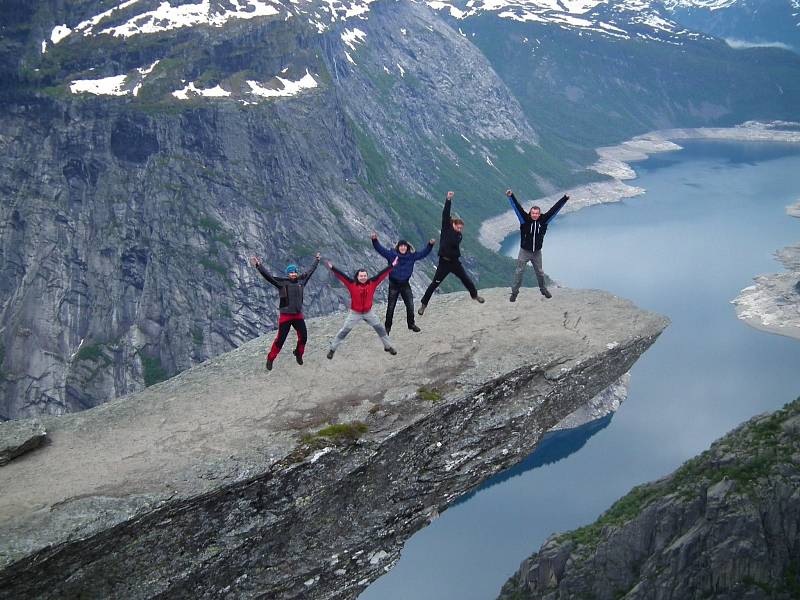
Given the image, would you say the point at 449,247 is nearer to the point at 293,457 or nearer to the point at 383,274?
the point at 383,274

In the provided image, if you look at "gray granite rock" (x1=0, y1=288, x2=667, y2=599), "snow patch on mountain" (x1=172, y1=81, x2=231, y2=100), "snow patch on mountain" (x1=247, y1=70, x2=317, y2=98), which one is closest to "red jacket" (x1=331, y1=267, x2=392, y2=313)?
"gray granite rock" (x1=0, y1=288, x2=667, y2=599)

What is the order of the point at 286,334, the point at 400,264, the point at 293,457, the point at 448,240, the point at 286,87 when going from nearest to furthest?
the point at 293,457, the point at 286,334, the point at 400,264, the point at 448,240, the point at 286,87

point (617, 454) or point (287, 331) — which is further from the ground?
point (287, 331)

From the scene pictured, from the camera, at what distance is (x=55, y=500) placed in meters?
25.4

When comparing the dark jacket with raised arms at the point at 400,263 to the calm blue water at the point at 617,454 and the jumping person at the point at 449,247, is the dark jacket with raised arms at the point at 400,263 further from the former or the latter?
the calm blue water at the point at 617,454

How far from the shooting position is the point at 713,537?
193ft

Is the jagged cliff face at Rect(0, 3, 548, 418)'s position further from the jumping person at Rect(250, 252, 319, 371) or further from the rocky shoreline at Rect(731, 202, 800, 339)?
the jumping person at Rect(250, 252, 319, 371)

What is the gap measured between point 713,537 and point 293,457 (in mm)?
43413

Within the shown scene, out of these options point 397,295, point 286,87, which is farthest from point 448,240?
point 286,87

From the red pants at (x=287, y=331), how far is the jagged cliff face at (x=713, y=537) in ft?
128

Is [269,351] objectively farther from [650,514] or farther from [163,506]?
[650,514]

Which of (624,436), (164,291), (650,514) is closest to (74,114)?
(164,291)

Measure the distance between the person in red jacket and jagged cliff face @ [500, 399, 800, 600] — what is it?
37.5 m

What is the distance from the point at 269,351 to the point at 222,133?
13309cm
